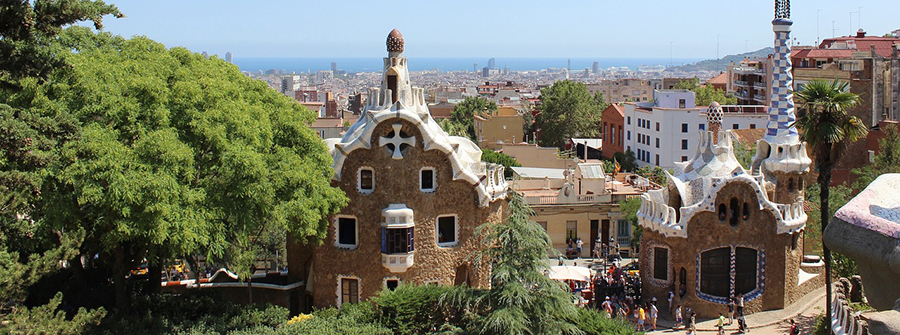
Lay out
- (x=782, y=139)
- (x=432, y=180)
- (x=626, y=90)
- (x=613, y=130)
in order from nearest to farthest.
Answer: (x=432, y=180) → (x=782, y=139) → (x=613, y=130) → (x=626, y=90)

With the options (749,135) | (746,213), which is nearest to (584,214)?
(746,213)

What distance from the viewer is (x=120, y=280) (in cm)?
2831

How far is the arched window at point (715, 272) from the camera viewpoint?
3375 cm

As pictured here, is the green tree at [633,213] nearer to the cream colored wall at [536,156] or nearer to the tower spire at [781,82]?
the tower spire at [781,82]

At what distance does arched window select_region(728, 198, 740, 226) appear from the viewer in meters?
33.3

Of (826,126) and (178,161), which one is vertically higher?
(826,126)

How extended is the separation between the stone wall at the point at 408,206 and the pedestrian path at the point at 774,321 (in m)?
7.25

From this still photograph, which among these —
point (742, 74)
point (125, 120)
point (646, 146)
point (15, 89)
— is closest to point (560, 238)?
point (125, 120)

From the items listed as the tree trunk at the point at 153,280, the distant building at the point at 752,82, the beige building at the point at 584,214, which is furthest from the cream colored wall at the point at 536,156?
the distant building at the point at 752,82

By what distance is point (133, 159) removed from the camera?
25.0m

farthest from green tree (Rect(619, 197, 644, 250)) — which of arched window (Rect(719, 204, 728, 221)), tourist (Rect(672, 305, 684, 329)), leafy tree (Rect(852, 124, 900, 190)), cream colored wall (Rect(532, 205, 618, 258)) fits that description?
leafy tree (Rect(852, 124, 900, 190))

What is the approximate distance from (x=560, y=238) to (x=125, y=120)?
2459 centimetres

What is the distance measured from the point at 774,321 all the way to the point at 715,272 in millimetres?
2577

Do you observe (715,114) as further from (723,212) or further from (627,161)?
(627,161)
